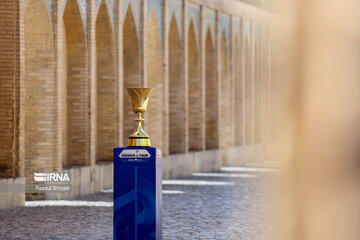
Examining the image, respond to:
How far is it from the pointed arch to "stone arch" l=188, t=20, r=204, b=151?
690 cm

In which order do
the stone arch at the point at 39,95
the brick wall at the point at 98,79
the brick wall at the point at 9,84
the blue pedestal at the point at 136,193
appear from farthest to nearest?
the stone arch at the point at 39,95, the brick wall at the point at 98,79, the brick wall at the point at 9,84, the blue pedestal at the point at 136,193

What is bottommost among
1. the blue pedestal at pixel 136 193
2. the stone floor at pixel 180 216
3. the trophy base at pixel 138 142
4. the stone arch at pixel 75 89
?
the stone floor at pixel 180 216

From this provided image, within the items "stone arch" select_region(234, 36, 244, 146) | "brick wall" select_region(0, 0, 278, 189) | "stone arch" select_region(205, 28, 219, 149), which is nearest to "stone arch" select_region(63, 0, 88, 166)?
"brick wall" select_region(0, 0, 278, 189)

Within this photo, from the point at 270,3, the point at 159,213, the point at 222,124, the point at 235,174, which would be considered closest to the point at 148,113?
the point at 235,174

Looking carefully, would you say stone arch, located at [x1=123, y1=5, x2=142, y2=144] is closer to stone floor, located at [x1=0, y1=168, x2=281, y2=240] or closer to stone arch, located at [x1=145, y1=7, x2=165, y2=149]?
stone arch, located at [x1=145, y1=7, x2=165, y2=149]

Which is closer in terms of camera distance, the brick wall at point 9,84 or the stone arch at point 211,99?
the brick wall at point 9,84

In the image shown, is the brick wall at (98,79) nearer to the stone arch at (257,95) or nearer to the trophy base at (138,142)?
the trophy base at (138,142)

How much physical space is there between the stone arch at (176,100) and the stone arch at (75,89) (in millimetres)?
6700

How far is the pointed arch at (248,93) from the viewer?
1241 inches

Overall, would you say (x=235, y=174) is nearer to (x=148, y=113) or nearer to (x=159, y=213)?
(x=148, y=113)

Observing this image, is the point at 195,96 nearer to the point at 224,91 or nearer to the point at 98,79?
the point at 224,91

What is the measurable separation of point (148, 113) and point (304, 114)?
747 inches

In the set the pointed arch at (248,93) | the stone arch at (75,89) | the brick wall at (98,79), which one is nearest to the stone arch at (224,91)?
the brick wall at (98,79)

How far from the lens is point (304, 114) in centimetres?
219
